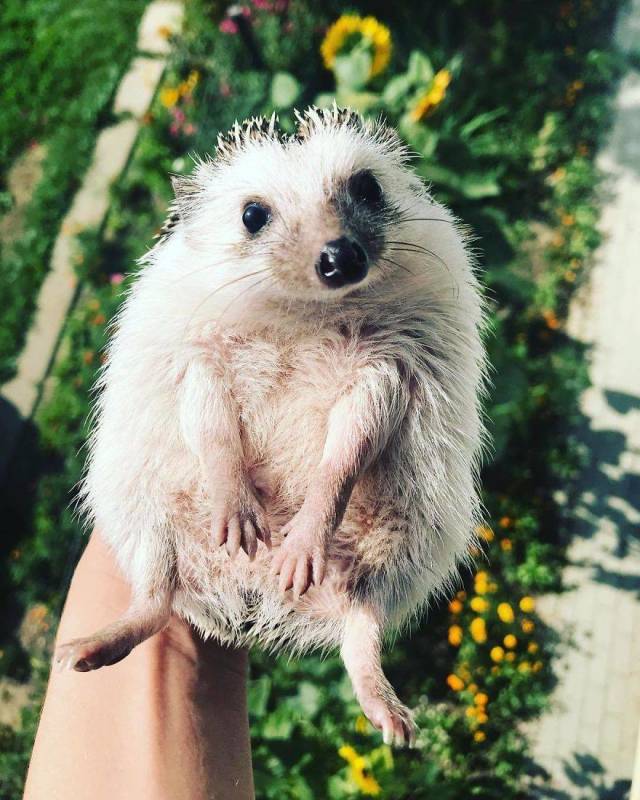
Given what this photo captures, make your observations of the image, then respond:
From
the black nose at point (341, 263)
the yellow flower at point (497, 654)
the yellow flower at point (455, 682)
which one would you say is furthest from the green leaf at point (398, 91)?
the yellow flower at point (455, 682)

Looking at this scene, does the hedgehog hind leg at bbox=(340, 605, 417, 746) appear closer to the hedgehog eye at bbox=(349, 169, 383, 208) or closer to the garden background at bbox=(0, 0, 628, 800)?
the garden background at bbox=(0, 0, 628, 800)

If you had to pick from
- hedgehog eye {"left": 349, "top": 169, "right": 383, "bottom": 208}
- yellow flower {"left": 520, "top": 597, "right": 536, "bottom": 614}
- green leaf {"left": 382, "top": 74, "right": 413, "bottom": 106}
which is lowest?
yellow flower {"left": 520, "top": 597, "right": 536, "bottom": 614}

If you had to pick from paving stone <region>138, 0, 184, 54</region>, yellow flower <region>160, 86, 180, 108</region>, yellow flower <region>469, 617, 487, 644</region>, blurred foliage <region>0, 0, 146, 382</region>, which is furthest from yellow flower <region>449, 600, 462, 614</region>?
paving stone <region>138, 0, 184, 54</region>

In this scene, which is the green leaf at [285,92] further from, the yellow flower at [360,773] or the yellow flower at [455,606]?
the yellow flower at [360,773]

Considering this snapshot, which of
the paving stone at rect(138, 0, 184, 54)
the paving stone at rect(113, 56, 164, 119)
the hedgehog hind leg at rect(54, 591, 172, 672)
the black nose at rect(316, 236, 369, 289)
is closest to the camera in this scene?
the black nose at rect(316, 236, 369, 289)

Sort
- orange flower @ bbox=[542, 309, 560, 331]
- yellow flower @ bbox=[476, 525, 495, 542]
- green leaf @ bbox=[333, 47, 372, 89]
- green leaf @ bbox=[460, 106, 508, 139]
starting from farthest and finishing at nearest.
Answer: orange flower @ bbox=[542, 309, 560, 331] → green leaf @ bbox=[460, 106, 508, 139] → green leaf @ bbox=[333, 47, 372, 89] → yellow flower @ bbox=[476, 525, 495, 542]

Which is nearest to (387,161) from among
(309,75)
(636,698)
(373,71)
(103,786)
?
(373,71)

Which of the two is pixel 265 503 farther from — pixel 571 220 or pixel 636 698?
pixel 571 220

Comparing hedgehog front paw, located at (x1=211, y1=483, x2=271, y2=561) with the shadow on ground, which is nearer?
hedgehog front paw, located at (x1=211, y1=483, x2=271, y2=561)
